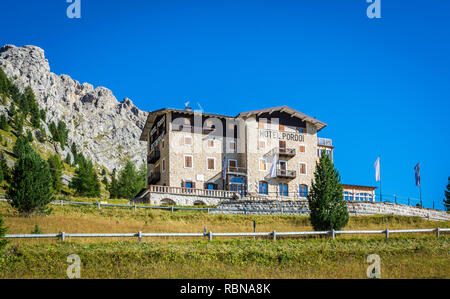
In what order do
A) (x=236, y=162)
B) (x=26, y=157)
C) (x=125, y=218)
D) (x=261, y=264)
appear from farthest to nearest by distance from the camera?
1. (x=236, y=162)
2. (x=125, y=218)
3. (x=26, y=157)
4. (x=261, y=264)

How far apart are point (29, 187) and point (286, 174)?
30.7 metres

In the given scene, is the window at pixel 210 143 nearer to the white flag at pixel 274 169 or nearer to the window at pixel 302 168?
the white flag at pixel 274 169

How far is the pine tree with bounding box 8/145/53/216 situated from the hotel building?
20.2 m

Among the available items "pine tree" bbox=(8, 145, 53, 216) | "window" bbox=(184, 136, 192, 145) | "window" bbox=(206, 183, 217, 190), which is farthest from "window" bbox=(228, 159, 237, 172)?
"pine tree" bbox=(8, 145, 53, 216)

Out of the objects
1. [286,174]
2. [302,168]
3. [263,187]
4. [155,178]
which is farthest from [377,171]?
[155,178]

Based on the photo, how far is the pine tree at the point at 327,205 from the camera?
31812 mm

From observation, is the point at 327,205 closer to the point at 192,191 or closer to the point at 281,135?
the point at 192,191

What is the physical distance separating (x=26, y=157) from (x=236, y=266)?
2022cm

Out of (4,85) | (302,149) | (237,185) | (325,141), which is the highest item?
(4,85)

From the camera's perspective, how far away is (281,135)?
59062 millimetres

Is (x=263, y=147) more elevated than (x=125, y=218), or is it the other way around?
(x=263, y=147)

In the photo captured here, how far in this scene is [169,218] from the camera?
39906mm
